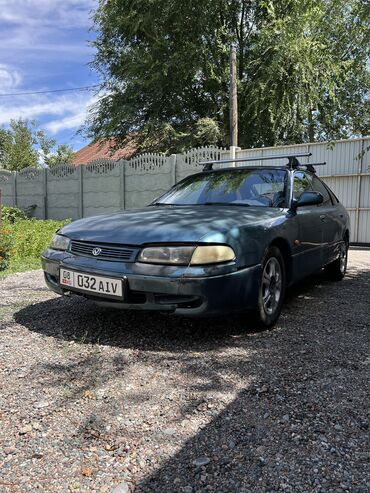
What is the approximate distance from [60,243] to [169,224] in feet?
3.23

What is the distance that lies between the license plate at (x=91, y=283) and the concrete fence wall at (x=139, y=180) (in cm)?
547

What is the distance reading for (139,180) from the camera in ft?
44.7

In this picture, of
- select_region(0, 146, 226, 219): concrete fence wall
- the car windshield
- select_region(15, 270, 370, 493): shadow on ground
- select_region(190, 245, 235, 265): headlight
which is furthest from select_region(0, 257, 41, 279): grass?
select_region(0, 146, 226, 219): concrete fence wall

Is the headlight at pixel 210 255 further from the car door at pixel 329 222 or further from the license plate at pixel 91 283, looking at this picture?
the car door at pixel 329 222

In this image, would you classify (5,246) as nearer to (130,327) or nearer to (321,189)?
(130,327)

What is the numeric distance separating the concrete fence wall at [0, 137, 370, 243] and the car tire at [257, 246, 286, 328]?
4.20 m

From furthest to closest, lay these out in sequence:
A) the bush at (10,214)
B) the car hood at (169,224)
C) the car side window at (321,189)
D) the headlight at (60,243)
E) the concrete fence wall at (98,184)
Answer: the bush at (10,214) → the concrete fence wall at (98,184) → the car side window at (321,189) → the headlight at (60,243) → the car hood at (169,224)

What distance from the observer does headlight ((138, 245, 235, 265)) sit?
3.16 meters

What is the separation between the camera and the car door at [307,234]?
4316mm

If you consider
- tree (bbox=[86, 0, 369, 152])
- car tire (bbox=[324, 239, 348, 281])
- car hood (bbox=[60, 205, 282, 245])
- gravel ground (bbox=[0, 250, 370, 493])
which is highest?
tree (bbox=[86, 0, 369, 152])

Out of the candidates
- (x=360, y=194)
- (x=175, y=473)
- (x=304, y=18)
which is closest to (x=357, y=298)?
(x=175, y=473)

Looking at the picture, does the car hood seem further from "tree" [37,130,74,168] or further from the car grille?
"tree" [37,130,74,168]

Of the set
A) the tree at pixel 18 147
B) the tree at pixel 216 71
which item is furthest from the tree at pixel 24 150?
the tree at pixel 216 71

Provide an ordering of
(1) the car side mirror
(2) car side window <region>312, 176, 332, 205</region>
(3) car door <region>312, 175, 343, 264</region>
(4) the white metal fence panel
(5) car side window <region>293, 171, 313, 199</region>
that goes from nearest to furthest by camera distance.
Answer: (1) the car side mirror < (5) car side window <region>293, 171, 313, 199</region> < (3) car door <region>312, 175, 343, 264</region> < (2) car side window <region>312, 176, 332, 205</region> < (4) the white metal fence panel
